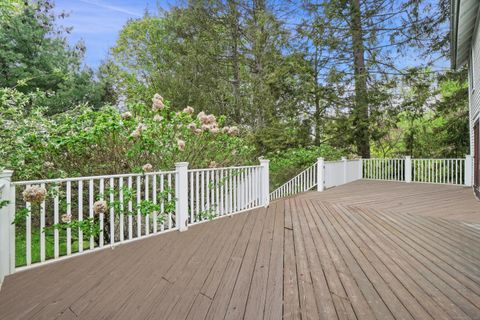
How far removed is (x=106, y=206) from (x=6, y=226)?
2.80ft

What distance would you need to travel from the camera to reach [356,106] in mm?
12375

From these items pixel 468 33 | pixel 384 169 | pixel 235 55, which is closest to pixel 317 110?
pixel 384 169

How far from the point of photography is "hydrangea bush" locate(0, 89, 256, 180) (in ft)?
10.3

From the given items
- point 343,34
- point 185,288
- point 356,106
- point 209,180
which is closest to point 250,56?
point 343,34

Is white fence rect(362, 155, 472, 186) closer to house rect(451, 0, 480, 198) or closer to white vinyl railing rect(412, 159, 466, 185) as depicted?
white vinyl railing rect(412, 159, 466, 185)

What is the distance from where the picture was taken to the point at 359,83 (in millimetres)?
12180

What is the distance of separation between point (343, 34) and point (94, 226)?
12.7 m

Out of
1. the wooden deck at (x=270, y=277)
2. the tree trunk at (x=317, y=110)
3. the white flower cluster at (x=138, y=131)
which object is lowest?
the wooden deck at (x=270, y=277)

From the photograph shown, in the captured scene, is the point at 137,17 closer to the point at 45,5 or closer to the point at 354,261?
the point at 45,5

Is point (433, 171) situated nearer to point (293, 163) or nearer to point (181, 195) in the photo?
point (293, 163)

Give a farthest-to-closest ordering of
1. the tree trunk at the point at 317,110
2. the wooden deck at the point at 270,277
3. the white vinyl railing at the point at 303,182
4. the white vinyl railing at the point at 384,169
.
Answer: the tree trunk at the point at 317,110 < the white vinyl railing at the point at 384,169 < the white vinyl railing at the point at 303,182 < the wooden deck at the point at 270,277

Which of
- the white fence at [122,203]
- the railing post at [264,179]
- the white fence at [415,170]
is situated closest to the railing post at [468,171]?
the white fence at [122,203]

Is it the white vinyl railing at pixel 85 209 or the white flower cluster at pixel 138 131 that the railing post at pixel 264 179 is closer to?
the white vinyl railing at pixel 85 209

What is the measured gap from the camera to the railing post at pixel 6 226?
236cm
